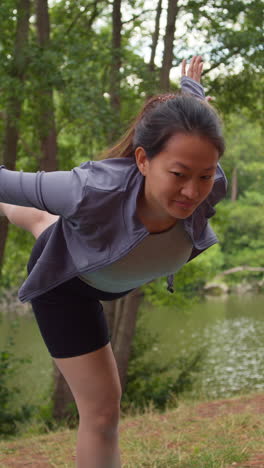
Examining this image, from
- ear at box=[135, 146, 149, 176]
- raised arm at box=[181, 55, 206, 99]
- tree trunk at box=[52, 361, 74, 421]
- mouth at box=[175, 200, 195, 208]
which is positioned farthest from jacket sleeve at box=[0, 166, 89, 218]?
tree trunk at box=[52, 361, 74, 421]

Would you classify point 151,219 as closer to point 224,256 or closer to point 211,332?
point 211,332

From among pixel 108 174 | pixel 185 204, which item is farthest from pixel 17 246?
pixel 185 204

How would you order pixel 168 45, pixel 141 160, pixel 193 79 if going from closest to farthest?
pixel 141 160 < pixel 193 79 < pixel 168 45

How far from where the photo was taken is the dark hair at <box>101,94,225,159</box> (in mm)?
2248

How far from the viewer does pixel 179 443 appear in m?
4.68

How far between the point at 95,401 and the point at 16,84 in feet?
20.5

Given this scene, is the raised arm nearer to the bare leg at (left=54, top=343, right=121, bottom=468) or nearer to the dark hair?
the dark hair

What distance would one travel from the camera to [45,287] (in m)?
2.59

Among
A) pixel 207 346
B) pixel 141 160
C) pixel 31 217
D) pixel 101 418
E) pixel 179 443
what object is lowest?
pixel 207 346

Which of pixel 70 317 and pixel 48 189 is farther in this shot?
pixel 70 317

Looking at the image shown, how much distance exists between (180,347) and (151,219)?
16.5 m

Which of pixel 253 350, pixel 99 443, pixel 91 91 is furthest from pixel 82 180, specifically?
pixel 253 350

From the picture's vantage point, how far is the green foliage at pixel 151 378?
11.0 metres

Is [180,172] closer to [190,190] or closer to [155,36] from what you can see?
[190,190]
